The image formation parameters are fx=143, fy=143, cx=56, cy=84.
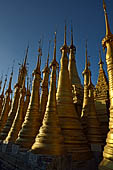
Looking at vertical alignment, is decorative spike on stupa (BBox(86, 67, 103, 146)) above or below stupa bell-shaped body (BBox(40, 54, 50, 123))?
below

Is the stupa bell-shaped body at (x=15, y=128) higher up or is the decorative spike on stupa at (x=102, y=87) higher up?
the decorative spike on stupa at (x=102, y=87)

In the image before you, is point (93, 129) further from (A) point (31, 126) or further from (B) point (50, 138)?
(A) point (31, 126)

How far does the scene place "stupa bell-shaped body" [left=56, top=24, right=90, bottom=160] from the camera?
28.6 ft

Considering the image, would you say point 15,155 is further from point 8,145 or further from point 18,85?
point 18,85

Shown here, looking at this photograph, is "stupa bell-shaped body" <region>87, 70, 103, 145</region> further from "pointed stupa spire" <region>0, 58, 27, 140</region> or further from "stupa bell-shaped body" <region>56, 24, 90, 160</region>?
"pointed stupa spire" <region>0, 58, 27, 140</region>

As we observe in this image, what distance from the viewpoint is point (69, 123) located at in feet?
31.6

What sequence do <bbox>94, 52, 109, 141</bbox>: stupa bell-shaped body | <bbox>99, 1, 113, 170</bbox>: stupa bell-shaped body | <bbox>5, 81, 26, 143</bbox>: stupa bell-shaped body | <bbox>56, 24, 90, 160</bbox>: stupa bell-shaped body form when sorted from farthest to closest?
<bbox>94, 52, 109, 141</bbox>: stupa bell-shaped body < <bbox>5, 81, 26, 143</bbox>: stupa bell-shaped body < <bbox>56, 24, 90, 160</bbox>: stupa bell-shaped body < <bbox>99, 1, 113, 170</bbox>: stupa bell-shaped body

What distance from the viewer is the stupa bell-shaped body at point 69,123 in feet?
28.6

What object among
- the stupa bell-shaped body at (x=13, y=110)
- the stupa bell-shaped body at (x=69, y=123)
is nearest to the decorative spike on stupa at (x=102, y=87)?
the stupa bell-shaped body at (x=69, y=123)

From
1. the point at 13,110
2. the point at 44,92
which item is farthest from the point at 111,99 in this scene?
the point at 13,110

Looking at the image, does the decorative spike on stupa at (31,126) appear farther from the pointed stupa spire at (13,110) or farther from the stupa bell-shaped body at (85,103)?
the pointed stupa spire at (13,110)

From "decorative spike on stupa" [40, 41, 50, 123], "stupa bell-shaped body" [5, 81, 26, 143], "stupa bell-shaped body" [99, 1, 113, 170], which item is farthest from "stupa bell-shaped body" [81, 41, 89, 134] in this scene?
"stupa bell-shaped body" [5, 81, 26, 143]

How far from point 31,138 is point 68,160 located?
3588 mm

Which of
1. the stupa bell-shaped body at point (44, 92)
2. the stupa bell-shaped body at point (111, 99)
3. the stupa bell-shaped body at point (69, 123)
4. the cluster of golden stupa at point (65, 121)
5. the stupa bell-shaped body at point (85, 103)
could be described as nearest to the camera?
the stupa bell-shaped body at point (111, 99)
